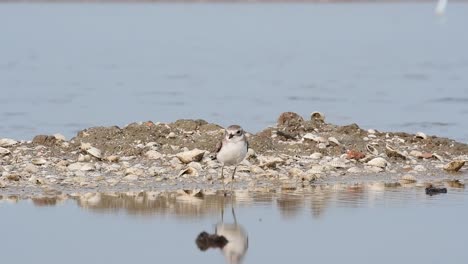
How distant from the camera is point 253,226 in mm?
10797

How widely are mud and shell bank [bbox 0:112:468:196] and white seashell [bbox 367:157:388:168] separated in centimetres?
1

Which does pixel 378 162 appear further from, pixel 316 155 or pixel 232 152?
pixel 232 152

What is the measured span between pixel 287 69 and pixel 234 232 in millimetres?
22439

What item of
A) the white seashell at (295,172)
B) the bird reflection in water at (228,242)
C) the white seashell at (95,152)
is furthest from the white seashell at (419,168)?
the bird reflection in water at (228,242)

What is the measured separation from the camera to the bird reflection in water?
9523 millimetres

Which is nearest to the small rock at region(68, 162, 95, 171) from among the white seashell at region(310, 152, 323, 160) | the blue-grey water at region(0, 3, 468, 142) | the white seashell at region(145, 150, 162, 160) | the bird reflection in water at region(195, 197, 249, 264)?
the white seashell at region(145, 150, 162, 160)

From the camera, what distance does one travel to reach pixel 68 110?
22188 millimetres

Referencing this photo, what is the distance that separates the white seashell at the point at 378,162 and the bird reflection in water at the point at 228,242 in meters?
4.10

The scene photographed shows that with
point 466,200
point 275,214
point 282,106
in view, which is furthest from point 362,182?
point 282,106

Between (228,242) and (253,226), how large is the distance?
80cm

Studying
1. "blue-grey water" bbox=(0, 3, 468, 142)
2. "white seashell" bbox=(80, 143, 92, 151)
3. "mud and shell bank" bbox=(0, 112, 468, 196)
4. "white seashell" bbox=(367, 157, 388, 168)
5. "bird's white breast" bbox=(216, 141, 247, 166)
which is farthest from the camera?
"blue-grey water" bbox=(0, 3, 468, 142)

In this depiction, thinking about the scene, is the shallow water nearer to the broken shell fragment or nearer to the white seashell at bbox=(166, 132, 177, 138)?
the broken shell fragment

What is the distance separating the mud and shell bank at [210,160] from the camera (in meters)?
13.2

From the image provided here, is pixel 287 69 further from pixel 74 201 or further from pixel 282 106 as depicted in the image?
pixel 74 201
